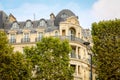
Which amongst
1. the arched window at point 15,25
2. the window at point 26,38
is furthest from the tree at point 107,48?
the arched window at point 15,25

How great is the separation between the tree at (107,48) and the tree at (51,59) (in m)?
4.59

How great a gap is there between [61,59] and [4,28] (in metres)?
22.9

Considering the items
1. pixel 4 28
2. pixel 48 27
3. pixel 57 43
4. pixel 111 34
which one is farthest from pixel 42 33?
pixel 111 34

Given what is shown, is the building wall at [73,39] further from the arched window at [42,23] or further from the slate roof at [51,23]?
the arched window at [42,23]

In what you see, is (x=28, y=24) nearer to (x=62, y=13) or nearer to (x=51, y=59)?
(x=62, y=13)

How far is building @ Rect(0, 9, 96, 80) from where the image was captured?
72.2m

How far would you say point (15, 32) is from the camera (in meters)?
75.4

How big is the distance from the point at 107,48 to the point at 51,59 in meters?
8.28

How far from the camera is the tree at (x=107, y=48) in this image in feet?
174

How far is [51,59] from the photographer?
58406 mm

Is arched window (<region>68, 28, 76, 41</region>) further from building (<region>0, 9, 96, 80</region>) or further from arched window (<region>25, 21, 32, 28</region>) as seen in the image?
arched window (<region>25, 21, 32, 28</region>)

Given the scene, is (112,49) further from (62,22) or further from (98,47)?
(62,22)

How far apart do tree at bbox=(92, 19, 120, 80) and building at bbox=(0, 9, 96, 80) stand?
1424 cm

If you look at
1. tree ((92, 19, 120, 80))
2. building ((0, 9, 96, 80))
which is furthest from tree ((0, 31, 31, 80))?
building ((0, 9, 96, 80))
